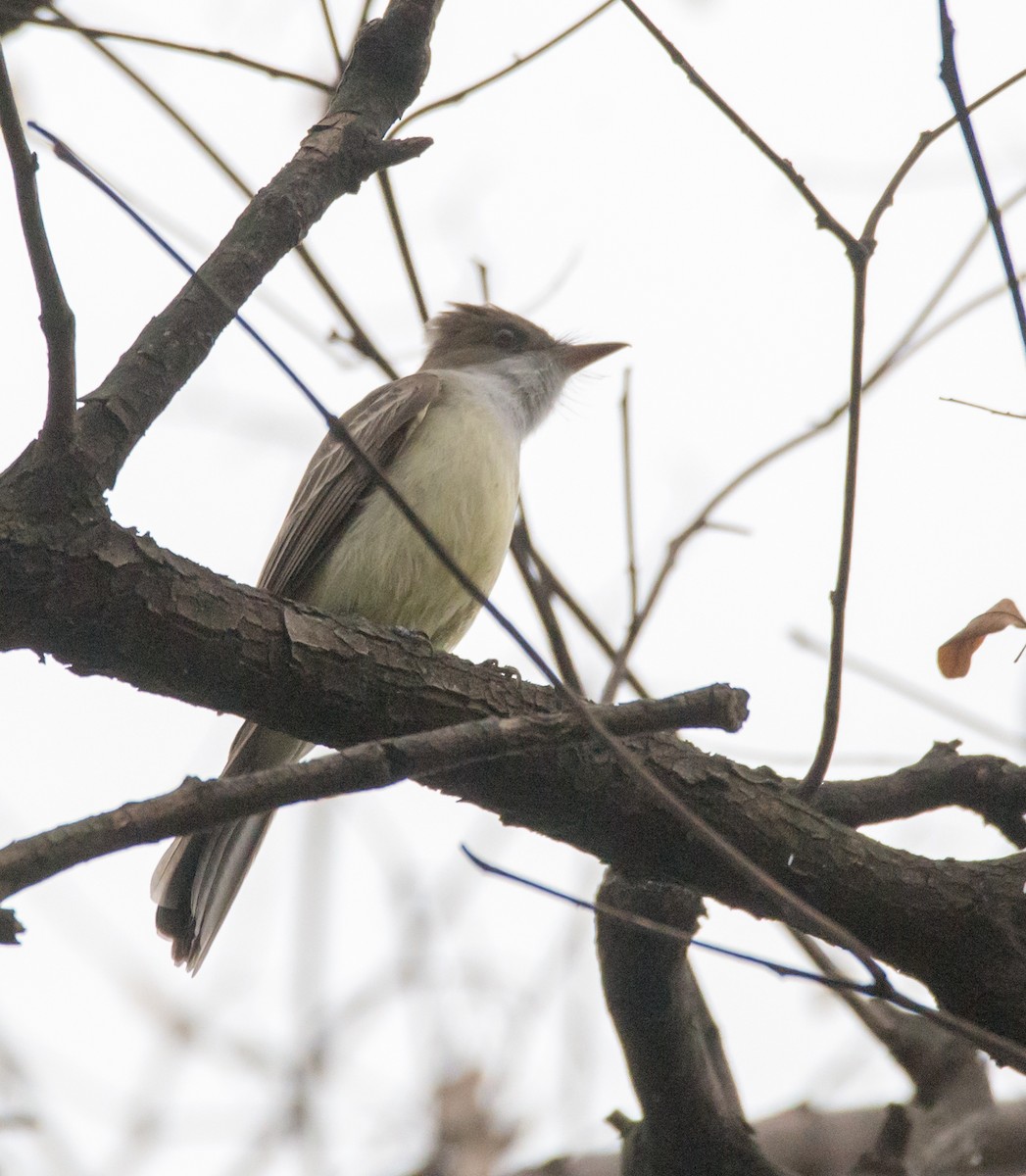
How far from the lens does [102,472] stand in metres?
3.35

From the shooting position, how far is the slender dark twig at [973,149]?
9.41ft

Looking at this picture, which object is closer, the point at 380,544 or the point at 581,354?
the point at 380,544

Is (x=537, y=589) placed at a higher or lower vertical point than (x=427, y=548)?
lower

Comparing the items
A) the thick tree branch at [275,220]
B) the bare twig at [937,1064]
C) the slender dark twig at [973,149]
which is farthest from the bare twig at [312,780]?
the bare twig at [937,1064]

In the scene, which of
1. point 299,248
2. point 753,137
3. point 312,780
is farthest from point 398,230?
point 312,780

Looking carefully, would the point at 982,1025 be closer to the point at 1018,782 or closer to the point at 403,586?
the point at 1018,782

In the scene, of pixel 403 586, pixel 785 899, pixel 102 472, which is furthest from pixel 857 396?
pixel 403 586

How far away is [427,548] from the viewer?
5379mm

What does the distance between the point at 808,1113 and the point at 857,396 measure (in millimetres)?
2653

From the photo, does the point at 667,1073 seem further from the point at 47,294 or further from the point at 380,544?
the point at 47,294

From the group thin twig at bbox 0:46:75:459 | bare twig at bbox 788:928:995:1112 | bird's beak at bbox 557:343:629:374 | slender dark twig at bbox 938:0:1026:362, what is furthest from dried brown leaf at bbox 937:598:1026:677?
bird's beak at bbox 557:343:629:374

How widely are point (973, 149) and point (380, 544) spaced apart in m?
3.00

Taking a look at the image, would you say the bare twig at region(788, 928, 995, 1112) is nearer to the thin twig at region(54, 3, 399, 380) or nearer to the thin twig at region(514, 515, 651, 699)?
the thin twig at region(514, 515, 651, 699)

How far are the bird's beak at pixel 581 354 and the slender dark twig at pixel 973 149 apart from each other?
4493mm
